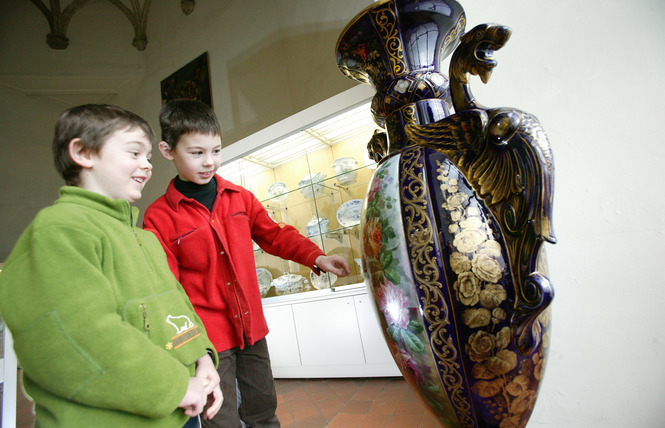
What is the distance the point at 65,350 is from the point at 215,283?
543mm

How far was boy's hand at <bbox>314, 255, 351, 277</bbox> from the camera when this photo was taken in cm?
98

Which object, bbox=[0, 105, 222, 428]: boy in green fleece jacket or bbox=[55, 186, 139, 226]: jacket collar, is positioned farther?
bbox=[55, 186, 139, 226]: jacket collar

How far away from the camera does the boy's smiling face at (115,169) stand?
66 cm

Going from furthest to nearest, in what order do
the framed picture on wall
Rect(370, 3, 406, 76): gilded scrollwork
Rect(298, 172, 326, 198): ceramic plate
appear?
the framed picture on wall
Rect(298, 172, 326, 198): ceramic plate
Rect(370, 3, 406, 76): gilded scrollwork

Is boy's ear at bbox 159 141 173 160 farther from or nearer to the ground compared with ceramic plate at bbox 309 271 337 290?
farther from the ground

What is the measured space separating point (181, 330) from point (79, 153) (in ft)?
1.37

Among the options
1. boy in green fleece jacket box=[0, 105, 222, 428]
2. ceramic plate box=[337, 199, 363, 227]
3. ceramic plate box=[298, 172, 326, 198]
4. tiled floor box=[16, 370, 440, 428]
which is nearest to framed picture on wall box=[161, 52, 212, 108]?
ceramic plate box=[298, 172, 326, 198]

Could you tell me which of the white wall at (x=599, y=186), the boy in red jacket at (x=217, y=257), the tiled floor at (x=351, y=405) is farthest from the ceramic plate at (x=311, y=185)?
the white wall at (x=599, y=186)

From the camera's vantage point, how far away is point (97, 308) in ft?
1.59

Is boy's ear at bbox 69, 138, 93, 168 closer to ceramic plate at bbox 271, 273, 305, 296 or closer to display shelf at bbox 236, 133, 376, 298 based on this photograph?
display shelf at bbox 236, 133, 376, 298

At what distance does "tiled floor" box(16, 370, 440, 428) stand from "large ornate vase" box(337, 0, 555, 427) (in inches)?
43.7

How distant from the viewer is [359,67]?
0.76 m

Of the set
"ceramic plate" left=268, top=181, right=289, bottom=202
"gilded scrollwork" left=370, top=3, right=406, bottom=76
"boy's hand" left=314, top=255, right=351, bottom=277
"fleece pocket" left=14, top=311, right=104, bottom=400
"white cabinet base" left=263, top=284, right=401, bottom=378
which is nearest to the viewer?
"fleece pocket" left=14, top=311, right=104, bottom=400

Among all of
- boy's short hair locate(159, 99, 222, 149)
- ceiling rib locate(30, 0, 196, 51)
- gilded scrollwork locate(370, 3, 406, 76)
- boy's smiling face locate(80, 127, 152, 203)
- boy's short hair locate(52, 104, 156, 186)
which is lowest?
boy's smiling face locate(80, 127, 152, 203)
